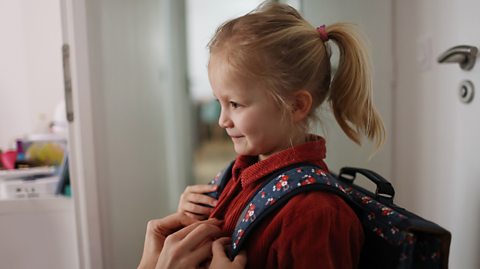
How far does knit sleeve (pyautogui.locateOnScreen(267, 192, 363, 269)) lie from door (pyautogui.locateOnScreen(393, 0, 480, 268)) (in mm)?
291

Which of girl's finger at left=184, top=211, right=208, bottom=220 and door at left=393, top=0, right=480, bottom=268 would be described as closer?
door at left=393, top=0, right=480, bottom=268

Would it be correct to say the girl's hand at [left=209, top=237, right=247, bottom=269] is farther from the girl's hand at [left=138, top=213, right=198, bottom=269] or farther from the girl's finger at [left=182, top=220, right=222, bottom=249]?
the girl's hand at [left=138, top=213, right=198, bottom=269]

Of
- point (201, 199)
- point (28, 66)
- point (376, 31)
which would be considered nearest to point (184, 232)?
point (201, 199)

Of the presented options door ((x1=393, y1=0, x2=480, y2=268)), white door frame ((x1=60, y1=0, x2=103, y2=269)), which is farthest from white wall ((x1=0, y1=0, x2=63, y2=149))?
door ((x1=393, y1=0, x2=480, y2=268))

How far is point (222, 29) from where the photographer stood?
2.32ft

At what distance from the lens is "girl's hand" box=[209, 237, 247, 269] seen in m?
0.60

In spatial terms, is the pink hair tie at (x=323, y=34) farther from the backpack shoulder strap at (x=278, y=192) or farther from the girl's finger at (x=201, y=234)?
the girl's finger at (x=201, y=234)

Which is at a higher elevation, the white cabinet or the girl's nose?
the girl's nose

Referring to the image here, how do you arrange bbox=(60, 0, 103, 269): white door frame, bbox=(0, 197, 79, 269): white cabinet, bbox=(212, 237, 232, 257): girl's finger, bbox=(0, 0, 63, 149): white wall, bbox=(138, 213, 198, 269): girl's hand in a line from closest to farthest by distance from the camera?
bbox=(212, 237, 232, 257): girl's finger → bbox=(138, 213, 198, 269): girl's hand → bbox=(60, 0, 103, 269): white door frame → bbox=(0, 197, 79, 269): white cabinet → bbox=(0, 0, 63, 149): white wall

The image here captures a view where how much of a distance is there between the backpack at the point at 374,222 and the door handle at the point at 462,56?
0.26 m

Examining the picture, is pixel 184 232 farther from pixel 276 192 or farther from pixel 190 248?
pixel 276 192

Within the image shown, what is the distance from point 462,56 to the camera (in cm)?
→ 68

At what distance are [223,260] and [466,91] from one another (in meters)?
0.56

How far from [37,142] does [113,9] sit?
54cm
